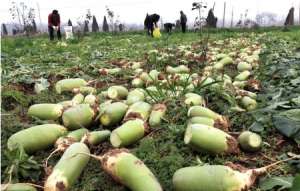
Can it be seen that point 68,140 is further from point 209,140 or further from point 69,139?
point 209,140

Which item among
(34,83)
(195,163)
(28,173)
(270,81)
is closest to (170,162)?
(195,163)

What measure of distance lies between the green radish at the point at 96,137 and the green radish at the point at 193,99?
77cm

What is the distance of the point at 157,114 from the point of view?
11.3 ft

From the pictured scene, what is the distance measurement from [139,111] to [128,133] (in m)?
0.37

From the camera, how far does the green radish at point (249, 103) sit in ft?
12.4

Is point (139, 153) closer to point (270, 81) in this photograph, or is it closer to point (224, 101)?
point (224, 101)

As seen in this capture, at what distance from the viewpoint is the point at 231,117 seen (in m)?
3.66

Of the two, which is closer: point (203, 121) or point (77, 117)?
point (203, 121)

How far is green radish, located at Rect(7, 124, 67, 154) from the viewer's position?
10.1ft

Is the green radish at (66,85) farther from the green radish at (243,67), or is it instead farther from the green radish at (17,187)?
the green radish at (17,187)

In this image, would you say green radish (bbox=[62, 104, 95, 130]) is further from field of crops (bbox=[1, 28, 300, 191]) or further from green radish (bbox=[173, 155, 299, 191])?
green radish (bbox=[173, 155, 299, 191])

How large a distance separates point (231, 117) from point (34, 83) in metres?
2.65

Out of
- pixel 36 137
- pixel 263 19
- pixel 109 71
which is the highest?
pixel 36 137

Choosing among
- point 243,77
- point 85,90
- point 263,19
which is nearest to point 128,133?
point 85,90
